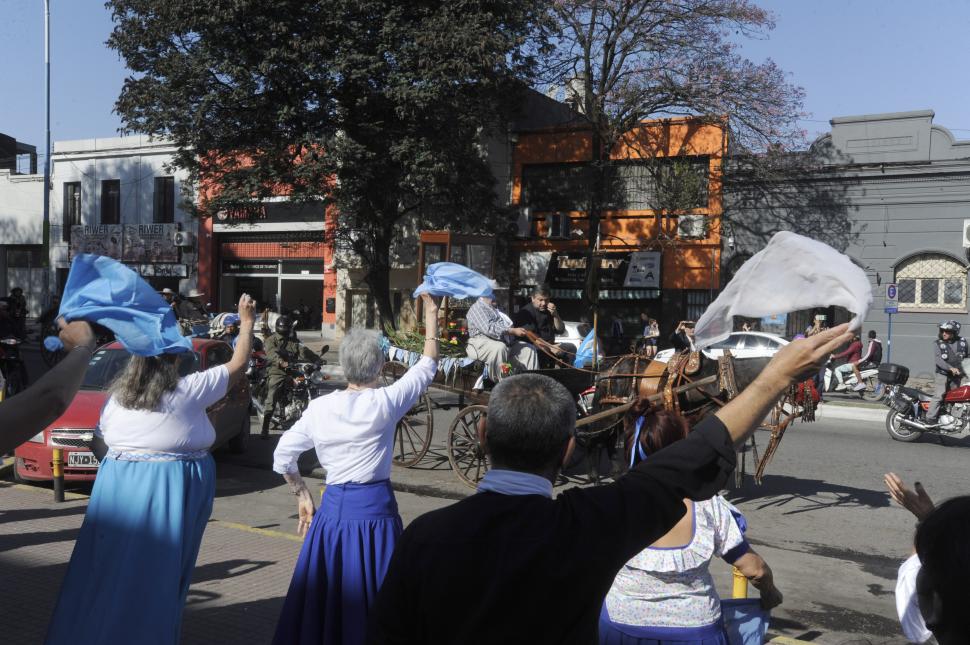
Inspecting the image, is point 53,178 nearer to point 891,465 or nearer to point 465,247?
point 465,247

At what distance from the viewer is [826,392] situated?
2020cm

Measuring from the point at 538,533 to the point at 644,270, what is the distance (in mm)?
25969

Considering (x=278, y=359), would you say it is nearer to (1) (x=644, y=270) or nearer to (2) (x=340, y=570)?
(2) (x=340, y=570)

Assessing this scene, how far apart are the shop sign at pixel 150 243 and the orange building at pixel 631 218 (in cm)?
1501

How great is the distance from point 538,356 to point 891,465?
5.33 metres

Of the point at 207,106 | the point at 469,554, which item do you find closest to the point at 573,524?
the point at 469,554

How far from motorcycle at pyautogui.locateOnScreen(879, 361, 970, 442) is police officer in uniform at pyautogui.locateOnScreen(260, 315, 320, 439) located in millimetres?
9364

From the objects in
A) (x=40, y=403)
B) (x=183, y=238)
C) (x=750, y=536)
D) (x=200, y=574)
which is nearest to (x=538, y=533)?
(x=40, y=403)

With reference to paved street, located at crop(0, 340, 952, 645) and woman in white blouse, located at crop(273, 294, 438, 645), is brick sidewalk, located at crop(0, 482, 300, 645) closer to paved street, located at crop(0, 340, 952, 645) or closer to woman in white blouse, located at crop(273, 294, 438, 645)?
paved street, located at crop(0, 340, 952, 645)

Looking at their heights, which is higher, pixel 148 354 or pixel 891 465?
pixel 148 354

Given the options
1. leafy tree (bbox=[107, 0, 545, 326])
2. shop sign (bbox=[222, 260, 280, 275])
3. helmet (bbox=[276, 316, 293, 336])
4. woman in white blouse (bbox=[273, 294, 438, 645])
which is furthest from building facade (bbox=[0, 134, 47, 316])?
woman in white blouse (bbox=[273, 294, 438, 645])

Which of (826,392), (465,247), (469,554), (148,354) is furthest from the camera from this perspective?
(826,392)

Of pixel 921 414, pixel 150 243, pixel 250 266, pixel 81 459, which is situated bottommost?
pixel 81 459

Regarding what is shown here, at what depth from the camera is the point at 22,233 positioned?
38750 mm
